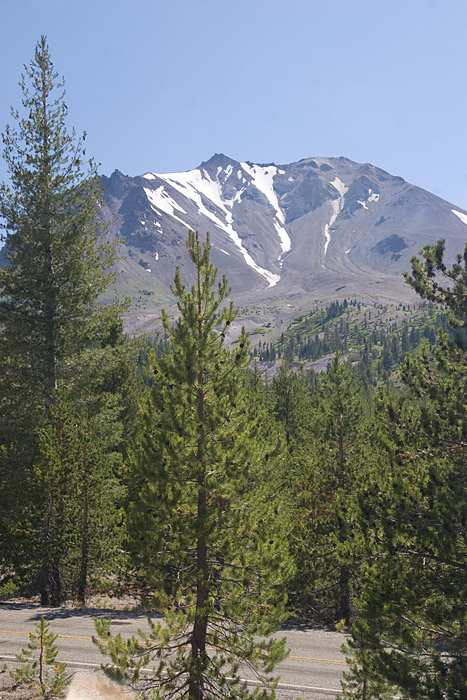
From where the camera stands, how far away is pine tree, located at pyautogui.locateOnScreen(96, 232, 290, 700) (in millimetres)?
10523

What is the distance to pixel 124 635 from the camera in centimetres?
1644

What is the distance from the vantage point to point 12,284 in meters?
19.7

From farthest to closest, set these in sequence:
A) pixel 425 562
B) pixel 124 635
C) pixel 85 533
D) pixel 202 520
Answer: pixel 85 533 < pixel 124 635 < pixel 202 520 < pixel 425 562

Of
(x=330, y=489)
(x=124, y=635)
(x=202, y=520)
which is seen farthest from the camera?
(x=330, y=489)

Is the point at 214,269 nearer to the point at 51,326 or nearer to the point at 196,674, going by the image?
the point at 196,674

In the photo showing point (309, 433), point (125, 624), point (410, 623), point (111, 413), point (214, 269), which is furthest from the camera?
point (309, 433)

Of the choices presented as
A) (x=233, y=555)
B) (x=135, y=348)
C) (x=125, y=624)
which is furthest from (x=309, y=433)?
(x=233, y=555)

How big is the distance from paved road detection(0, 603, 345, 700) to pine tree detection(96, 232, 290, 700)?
9.19ft

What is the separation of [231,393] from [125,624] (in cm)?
1114

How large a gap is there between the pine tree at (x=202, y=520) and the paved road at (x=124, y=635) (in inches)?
110

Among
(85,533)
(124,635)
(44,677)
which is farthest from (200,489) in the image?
(85,533)

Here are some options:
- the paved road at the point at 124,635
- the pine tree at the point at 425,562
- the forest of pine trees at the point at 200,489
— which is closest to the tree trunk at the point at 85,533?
the forest of pine trees at the point at 200,489

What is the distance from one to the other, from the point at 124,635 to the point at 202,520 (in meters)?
8.03

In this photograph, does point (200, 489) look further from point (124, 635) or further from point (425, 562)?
point (124, 635)
